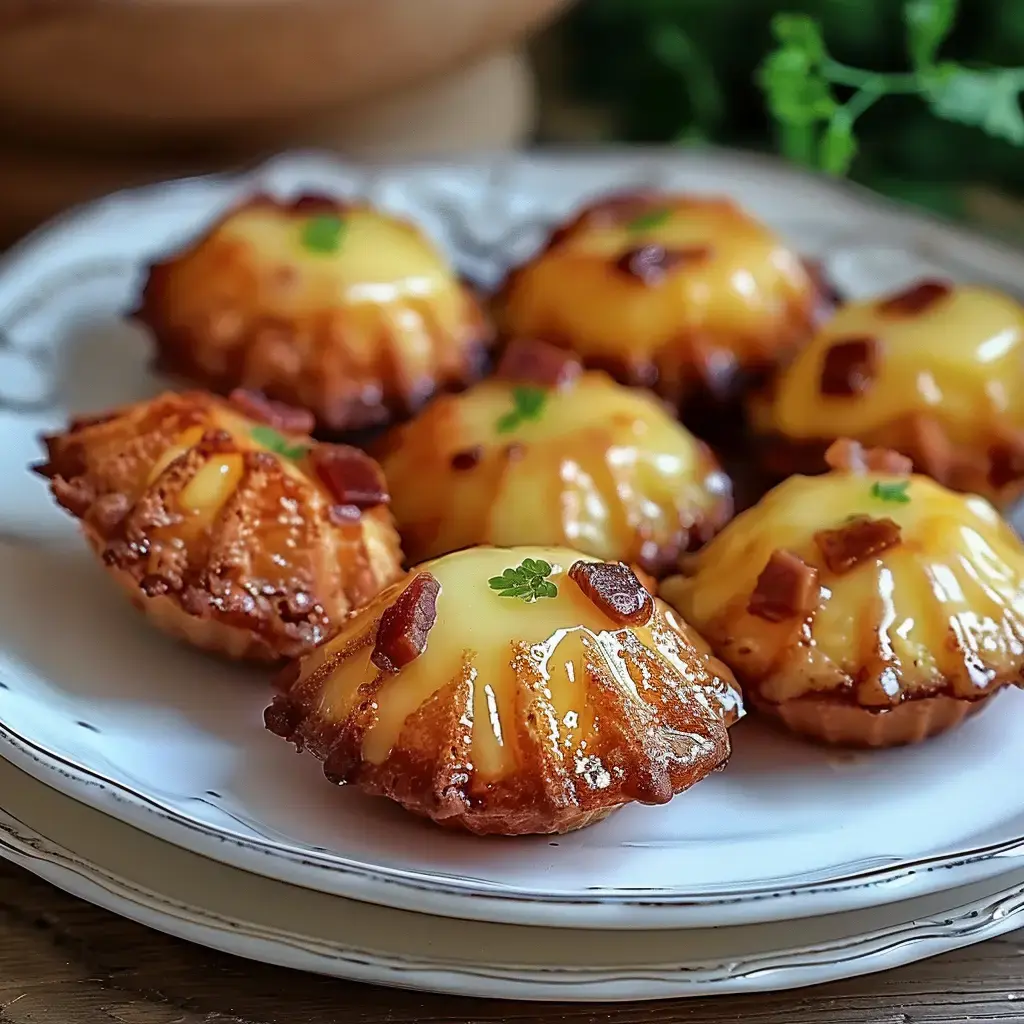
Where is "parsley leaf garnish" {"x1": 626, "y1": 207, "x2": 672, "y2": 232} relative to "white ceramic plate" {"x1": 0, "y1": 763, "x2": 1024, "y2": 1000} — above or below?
above

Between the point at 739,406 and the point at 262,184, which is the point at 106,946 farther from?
the point at 262,184

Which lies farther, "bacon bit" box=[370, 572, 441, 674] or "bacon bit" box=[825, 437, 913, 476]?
"bacon bit" box=[825, 437, 913, 476]

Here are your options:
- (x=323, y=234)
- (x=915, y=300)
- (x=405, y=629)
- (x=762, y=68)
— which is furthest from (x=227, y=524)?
(x=762, y=68)

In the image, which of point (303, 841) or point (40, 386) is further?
point (40, 386)

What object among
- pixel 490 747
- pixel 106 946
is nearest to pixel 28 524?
pixel 106 946

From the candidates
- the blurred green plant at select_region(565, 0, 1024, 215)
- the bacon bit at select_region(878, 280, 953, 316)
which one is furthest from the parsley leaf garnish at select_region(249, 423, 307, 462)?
the blurred green plant at select_region(565, 0, 1024, 215)

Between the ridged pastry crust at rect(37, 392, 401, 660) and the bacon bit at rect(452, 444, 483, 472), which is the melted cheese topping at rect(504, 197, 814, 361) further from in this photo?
the ridged pastry crust at rect(37, 392, 401, 660)

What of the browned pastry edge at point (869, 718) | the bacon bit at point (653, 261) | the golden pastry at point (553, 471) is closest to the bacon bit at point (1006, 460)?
the golden pastry at point (553, 471)
